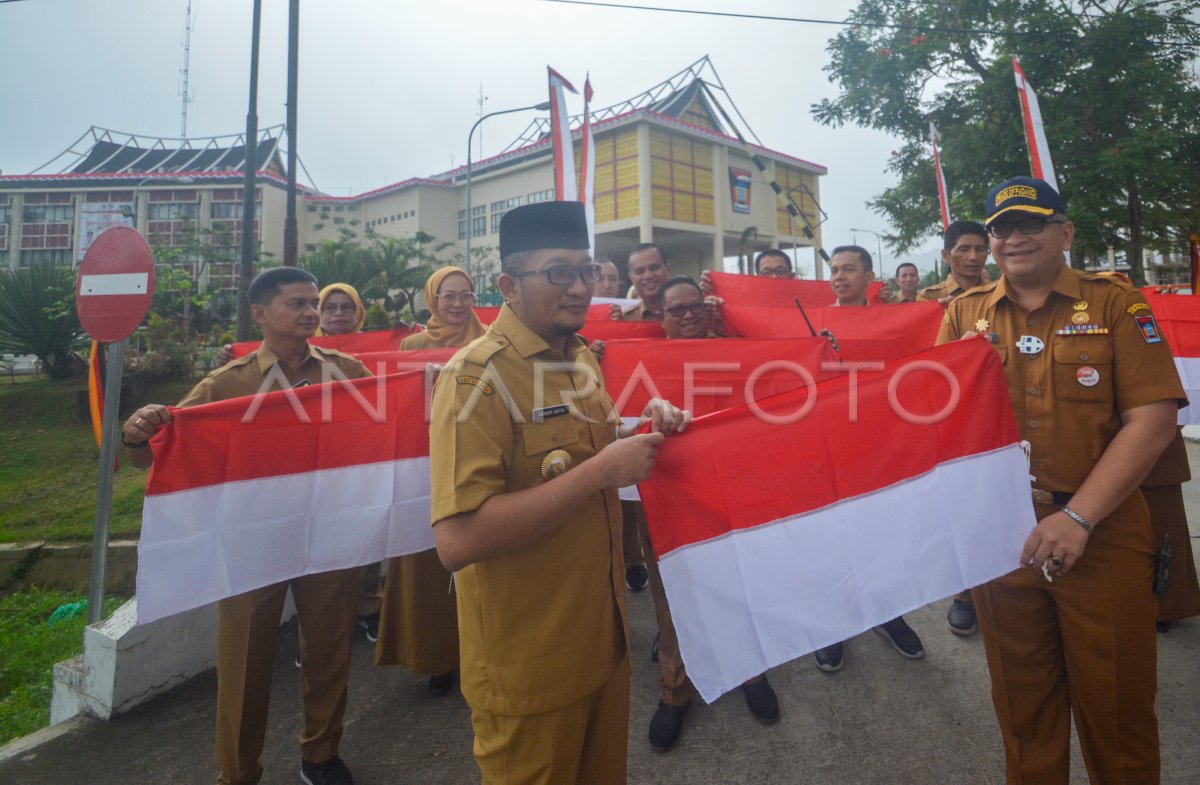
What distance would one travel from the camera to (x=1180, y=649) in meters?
3.37

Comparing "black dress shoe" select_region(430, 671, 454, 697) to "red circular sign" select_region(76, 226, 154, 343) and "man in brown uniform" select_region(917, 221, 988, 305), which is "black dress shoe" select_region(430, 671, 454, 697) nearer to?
"red circular sign" select_region(76, 226, 154, 343)

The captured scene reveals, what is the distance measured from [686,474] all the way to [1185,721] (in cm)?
261

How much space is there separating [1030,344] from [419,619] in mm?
2973

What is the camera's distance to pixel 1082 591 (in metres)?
2.06

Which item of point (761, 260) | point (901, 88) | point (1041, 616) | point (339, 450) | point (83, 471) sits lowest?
point (83, 471)

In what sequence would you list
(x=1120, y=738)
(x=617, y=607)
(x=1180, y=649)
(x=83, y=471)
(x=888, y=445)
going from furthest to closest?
(x=83, y=471), (x=1180, y=649), (x=888, y=445), (x=1120, y=738), (x=617, y=607)

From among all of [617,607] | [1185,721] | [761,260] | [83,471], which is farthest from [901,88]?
[83,471]

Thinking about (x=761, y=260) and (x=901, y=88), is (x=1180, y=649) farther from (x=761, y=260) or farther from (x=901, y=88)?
(x=901, y=88)

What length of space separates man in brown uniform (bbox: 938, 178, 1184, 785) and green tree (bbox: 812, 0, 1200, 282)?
34.5 feet

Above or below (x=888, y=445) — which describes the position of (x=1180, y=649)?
below

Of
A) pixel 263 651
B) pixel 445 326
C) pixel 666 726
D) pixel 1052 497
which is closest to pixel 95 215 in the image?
pixel 445 326

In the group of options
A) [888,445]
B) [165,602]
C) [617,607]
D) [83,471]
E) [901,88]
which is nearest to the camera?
[617,607]

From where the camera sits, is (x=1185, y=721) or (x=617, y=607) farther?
(x=1185, y=721)

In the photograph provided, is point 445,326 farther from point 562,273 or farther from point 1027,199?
point 1027,199
